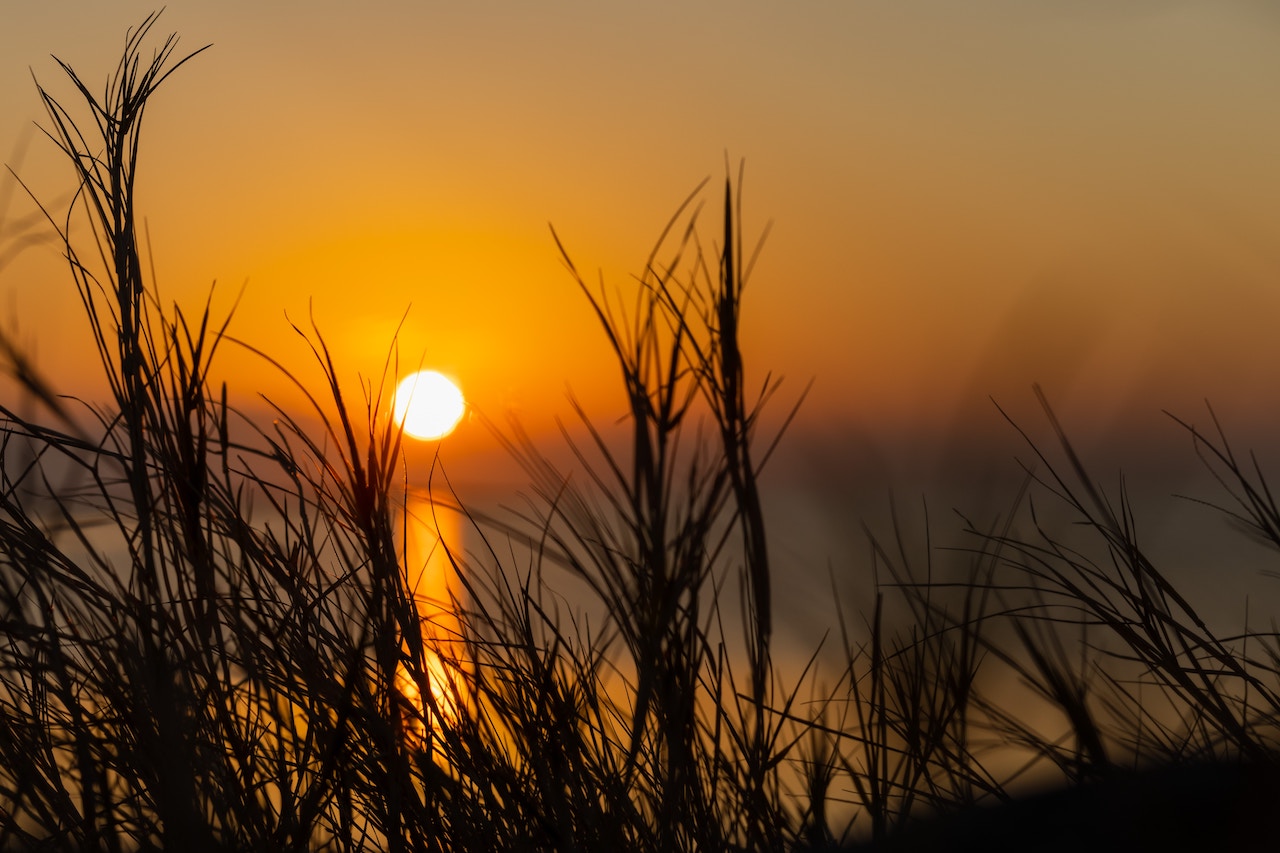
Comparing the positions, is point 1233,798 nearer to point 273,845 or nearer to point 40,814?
point 273,845

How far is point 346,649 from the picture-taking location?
0.90 metres

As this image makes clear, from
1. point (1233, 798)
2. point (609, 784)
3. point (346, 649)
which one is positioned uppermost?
point (346, 649)

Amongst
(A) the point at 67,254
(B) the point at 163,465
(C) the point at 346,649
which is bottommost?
(C) the point at 346,649

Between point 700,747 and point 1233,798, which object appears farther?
point 700,747

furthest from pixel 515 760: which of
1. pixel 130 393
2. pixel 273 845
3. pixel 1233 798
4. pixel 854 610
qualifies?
pixel 1233 798

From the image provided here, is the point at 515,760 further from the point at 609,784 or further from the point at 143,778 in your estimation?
the point at 143,778

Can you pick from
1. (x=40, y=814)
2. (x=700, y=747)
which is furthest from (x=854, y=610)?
(x=40, y=814)

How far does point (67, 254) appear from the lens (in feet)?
3.23

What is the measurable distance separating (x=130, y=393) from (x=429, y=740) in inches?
14.8

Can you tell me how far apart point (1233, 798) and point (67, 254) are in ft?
3.45

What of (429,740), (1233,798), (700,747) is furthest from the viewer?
(700,747)

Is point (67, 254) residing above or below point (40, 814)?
above

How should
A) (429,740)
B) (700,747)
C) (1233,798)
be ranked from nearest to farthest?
1. (1233,798)
2. (429,740)
3. (700,747)

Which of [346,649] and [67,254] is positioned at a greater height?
[67,254]
